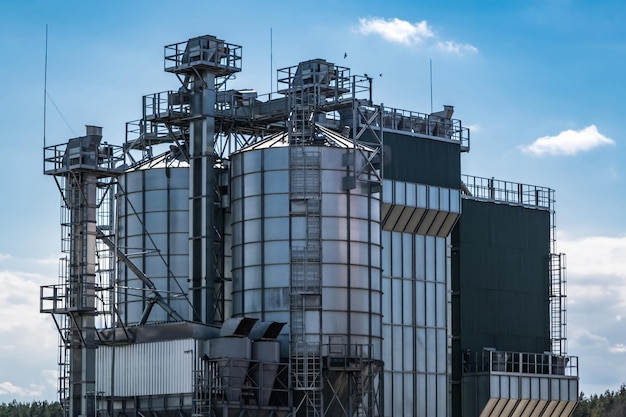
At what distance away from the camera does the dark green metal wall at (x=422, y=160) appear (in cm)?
7812

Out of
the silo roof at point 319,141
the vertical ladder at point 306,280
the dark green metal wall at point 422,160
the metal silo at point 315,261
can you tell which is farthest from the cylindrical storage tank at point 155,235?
the dark green metal wall at point 422,160

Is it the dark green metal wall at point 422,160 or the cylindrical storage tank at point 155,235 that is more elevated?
the dark green metal wall at point 422,160

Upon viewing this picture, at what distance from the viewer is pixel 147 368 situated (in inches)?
2731

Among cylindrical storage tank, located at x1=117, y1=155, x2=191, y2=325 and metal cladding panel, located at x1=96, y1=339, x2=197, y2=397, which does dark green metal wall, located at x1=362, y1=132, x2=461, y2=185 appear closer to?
cylindrical storage tank, located at x1=117, y1=155, x2=191, y2=325

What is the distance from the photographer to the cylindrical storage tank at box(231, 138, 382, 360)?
6938cm

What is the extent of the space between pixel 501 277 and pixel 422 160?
10.7 m

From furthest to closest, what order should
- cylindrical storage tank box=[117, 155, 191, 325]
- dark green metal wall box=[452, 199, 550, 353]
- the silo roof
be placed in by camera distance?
dark green metal wall box=[452, 199, 550, 353]
cylindrical storage tank box=[117, 155, 191, 325]
the silo roof

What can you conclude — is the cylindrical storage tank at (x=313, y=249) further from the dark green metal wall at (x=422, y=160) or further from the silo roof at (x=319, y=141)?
the dark green metal wall at (x=422, y=160)

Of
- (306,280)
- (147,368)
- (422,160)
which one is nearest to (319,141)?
(306,280)

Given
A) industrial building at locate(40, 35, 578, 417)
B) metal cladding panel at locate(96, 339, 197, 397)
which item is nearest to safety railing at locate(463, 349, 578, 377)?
industrial building at locate(40, 35, 578, 417)

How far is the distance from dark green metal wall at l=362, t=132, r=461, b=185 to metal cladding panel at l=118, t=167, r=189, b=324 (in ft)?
36.5

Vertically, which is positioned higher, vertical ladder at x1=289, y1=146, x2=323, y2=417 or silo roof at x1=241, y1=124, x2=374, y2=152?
silo roof at x1=241, y1=124, x2=374, y2=152

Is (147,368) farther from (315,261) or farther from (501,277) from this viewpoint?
(501,277)

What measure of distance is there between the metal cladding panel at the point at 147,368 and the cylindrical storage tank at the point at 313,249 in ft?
15.8
